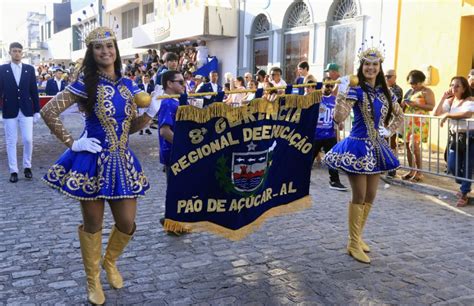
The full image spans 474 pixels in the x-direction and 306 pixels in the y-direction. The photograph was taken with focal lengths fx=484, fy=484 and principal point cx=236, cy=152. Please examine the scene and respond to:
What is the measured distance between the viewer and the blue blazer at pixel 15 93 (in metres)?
7.74

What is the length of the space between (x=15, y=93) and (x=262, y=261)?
5391mm

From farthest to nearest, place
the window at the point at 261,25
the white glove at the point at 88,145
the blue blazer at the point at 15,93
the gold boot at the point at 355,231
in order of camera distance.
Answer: the window at the point at 261,25 → the blue blazer at the point at 15,93 → the gold boot at the point at 355,231 → the white glove at the point at 88,145

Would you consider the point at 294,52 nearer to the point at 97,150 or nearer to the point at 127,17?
the point at 97,150

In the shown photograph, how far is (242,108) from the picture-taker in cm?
388

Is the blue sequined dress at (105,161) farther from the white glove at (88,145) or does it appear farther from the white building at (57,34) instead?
the white building at (57,34)

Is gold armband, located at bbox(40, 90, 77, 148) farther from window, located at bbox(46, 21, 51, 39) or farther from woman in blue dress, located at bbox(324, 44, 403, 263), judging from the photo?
window, located at bbox(46, 21, 51, 39)

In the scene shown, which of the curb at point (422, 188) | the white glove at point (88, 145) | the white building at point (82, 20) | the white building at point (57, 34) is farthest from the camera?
the white building at point (57, 34)

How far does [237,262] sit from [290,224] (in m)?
1.40

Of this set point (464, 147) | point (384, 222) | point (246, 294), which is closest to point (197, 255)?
point (246, 294)

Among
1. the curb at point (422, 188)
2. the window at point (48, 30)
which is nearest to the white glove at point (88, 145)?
the curb at point (422, 188)

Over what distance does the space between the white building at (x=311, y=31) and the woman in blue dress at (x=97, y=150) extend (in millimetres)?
9199

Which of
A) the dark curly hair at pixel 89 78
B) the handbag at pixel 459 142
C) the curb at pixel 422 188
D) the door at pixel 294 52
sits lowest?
the curb at pixel 422 188

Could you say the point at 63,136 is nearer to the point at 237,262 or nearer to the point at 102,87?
the point at 102,87

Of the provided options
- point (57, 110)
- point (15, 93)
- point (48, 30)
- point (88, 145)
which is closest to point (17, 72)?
point (15, 93)
